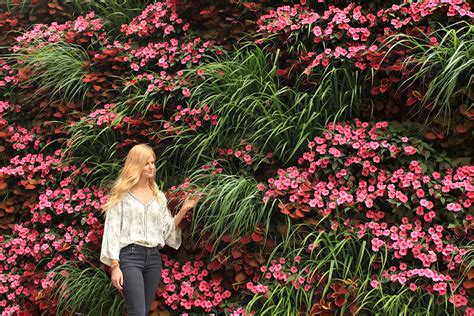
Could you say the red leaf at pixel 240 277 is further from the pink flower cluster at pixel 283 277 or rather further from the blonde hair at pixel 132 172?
the blonde hair at pixel 132 172

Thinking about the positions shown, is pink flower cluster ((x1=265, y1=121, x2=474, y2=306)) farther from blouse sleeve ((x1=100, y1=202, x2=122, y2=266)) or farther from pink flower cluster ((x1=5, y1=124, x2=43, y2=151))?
pink flower cluster ((x1=5, y1=124, x2=43, y2=151))

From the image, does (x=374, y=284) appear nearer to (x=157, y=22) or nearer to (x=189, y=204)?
(x=189, y=204)

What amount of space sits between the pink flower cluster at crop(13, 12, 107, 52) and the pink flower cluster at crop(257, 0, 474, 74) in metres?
1.93

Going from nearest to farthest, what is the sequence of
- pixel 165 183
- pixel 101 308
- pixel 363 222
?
pixel 363 222 → pixel 101 308 → pixel 165 183

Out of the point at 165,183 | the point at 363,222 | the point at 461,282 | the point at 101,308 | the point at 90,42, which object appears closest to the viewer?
the point at 461,282

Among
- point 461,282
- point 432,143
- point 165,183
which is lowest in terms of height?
point 461,282

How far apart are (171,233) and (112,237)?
1.50ft

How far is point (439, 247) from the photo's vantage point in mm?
3725

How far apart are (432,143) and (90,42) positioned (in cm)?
362

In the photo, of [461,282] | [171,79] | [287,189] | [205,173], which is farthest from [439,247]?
[171,79]

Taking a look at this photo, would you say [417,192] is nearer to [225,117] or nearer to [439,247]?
[439,247]

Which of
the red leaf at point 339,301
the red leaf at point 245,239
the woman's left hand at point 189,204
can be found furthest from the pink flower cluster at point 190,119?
the red leaf at point 339,301

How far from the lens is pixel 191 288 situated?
417cm

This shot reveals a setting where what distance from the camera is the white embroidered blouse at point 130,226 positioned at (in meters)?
3.78
